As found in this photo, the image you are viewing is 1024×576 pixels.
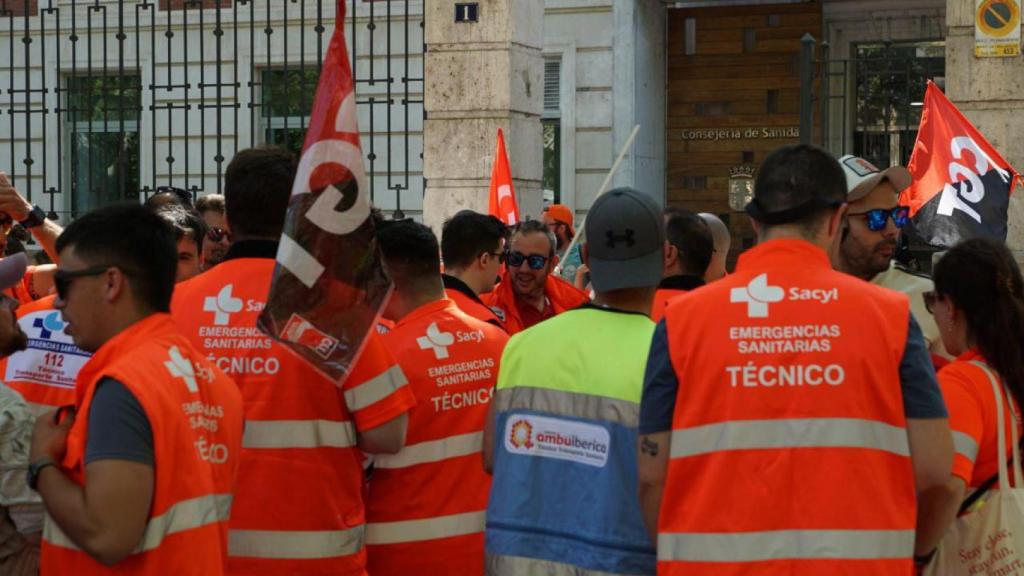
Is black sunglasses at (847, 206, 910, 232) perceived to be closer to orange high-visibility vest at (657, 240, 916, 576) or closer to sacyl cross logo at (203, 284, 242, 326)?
orange high-visibility vest at (657, 240, 916, 576)

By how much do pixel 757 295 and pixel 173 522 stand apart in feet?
4.63

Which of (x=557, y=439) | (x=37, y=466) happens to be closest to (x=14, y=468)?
(x=37, y=466)

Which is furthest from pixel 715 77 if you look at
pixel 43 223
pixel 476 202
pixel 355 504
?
pixel 355 504

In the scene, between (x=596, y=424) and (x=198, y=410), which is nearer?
(x=198, y=410)

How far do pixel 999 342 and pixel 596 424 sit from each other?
118 cm

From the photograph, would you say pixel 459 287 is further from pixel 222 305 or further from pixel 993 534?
pixel 993 534

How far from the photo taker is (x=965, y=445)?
376 cm

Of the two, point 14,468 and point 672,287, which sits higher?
point 672,287

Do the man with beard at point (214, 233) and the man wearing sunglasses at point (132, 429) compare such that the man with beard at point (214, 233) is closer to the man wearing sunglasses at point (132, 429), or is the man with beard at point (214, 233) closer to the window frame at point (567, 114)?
the man wearing sunglasses at point (132, 429)

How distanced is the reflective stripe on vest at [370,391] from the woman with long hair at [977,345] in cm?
146

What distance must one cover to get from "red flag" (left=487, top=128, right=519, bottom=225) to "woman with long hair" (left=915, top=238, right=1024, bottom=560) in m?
6.27

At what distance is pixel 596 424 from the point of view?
143 inches

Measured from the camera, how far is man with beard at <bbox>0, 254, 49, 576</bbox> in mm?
3623

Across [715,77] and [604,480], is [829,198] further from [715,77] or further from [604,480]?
[715,77]
